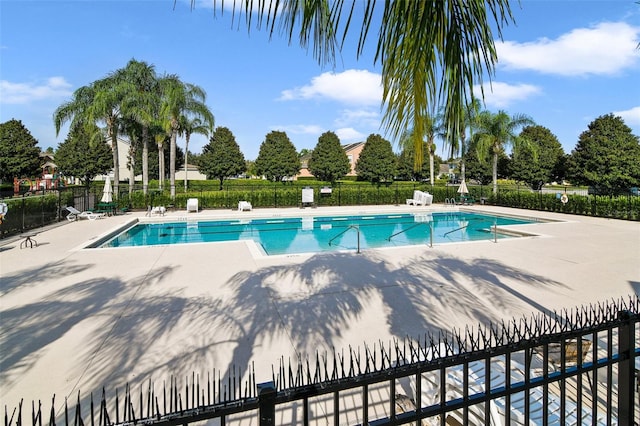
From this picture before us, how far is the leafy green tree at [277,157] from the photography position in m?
39.6

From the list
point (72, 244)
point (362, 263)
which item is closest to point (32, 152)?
point (72, 244)

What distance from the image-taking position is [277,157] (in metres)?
39.5

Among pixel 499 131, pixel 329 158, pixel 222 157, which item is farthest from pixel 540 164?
pixel 222 157

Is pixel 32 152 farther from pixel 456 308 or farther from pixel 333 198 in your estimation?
pixel 456 308

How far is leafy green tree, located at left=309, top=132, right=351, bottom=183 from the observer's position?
4050cm

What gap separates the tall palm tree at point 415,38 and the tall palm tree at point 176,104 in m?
21.0

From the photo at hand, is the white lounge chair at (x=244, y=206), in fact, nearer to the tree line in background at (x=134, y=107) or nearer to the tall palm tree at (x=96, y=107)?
the tree line in background at (x=134, y=107)

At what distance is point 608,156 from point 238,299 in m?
37.5

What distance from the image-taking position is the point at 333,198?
23891 millimetres

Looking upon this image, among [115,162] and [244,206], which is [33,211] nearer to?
[115,162]

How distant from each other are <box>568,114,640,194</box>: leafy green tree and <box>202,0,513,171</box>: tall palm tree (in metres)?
35.9

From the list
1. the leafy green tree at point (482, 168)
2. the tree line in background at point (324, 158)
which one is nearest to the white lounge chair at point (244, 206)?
the tree line in background at point (324, 158)

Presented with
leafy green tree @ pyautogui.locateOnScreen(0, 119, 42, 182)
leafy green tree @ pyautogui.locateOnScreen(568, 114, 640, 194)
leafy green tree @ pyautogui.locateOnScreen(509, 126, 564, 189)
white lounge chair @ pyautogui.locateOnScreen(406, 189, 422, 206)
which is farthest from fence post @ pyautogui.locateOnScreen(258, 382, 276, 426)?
leafy green tree @ pyautogui.locateOnScreen(0, 119, 42, 182)

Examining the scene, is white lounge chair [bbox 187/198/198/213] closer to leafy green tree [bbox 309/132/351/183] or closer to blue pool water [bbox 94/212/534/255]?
blue pool water [bbox 94/212/534/255]
